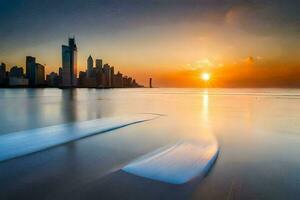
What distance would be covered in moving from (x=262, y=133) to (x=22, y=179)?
1029 centimetres

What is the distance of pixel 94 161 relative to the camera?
5.88 m

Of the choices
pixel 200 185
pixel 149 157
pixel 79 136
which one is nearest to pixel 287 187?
pixel 200 185

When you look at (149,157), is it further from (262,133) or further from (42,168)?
(262,133)

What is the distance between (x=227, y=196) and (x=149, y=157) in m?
2.72

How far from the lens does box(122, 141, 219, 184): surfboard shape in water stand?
4879 mm

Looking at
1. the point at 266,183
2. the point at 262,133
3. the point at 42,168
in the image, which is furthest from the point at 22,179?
the point at 262,133

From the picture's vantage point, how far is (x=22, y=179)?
4.65m

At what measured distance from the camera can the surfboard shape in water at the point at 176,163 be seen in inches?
192

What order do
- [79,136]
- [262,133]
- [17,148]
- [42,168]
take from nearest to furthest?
[42,168], [17,148], [79,136], [262,133]

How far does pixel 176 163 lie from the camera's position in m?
5.69

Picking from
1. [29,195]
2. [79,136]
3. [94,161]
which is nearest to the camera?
[29,195]

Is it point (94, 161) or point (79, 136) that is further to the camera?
point (79, 136)

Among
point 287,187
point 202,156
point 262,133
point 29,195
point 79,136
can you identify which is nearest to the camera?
point 29,195

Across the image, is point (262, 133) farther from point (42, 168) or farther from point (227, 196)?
point (42, 168)
